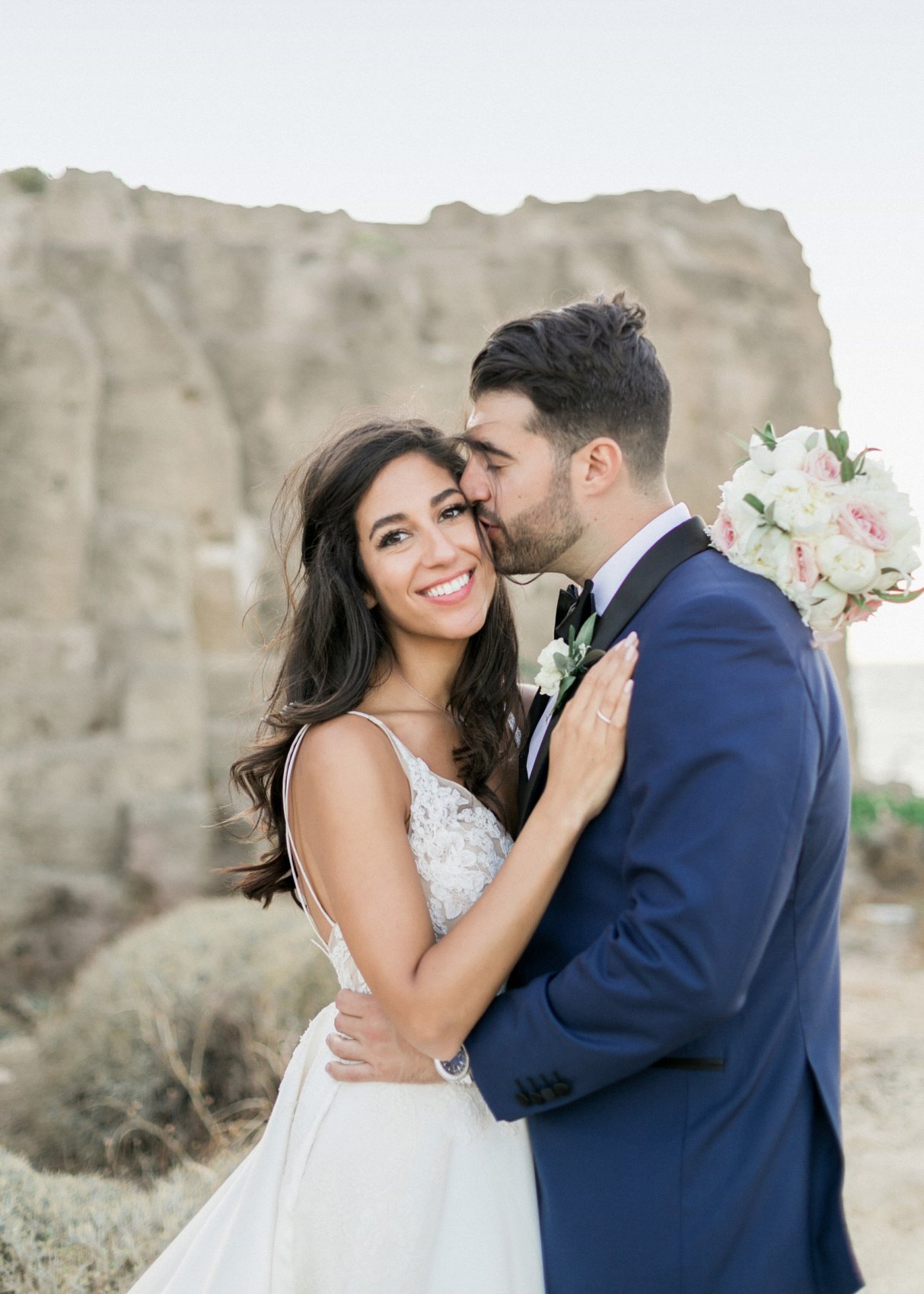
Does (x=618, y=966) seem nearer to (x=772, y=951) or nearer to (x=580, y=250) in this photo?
(x=772, y=951)

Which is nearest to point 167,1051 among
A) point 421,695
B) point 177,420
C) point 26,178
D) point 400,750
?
point 421,695

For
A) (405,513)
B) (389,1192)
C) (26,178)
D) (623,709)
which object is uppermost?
(26,178)

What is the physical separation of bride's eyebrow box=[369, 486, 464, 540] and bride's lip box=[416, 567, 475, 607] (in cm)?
18

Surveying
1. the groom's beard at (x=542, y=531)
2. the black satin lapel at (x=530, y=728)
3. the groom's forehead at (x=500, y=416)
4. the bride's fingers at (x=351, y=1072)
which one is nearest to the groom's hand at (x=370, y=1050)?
the bride's fingers at (x=351, y=1072)

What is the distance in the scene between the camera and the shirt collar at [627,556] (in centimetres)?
246

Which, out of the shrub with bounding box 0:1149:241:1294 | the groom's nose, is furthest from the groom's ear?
the shrub with bounding box 0:1149:241:1294

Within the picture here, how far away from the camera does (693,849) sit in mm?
1936

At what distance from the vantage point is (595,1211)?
2191mm

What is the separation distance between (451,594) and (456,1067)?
1119 mm

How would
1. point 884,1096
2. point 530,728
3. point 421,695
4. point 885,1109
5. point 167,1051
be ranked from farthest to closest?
point 167,1051
point 884,1096
point 885,1109
point 421,695
point 530,728

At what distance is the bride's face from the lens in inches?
113

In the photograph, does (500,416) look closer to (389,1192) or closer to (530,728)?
(530,728)

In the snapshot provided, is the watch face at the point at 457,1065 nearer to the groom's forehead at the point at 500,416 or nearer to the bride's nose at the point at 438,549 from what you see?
the bride's nose at the point at 438,549

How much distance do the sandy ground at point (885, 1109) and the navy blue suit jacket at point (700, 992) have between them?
2869mm
